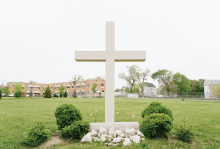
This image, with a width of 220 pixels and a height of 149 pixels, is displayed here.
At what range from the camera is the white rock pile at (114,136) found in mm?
4457

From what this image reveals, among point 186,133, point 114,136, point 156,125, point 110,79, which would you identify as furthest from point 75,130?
point 186,133

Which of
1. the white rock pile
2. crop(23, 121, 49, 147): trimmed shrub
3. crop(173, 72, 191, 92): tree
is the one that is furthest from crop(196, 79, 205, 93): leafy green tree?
crop(23, 121, 49, 147): trimmed shrub

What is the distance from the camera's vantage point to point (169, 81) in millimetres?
60000

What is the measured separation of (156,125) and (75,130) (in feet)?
8.51

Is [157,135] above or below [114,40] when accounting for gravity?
below

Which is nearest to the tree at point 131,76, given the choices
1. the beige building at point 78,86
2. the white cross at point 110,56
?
the beige building at point 78,86

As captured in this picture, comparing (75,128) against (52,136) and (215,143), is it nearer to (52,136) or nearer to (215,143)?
(52,136)

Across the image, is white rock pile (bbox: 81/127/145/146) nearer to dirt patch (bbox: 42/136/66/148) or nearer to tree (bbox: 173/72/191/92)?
dirt patch (bbox: 42/136/66/148)

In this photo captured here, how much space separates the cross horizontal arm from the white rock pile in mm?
2709

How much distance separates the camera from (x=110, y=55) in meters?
5.92

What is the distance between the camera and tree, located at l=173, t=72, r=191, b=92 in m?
65.0

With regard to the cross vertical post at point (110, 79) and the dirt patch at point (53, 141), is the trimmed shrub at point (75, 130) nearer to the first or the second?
the dirt patch at point (53, 141)

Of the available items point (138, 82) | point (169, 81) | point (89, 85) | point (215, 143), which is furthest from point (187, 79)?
point (215, 143)

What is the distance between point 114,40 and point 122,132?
11.7 ft
